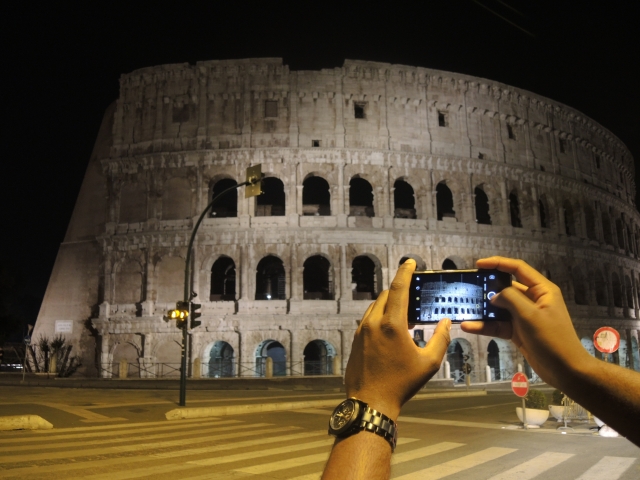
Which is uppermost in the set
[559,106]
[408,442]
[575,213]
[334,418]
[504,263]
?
[559,106]

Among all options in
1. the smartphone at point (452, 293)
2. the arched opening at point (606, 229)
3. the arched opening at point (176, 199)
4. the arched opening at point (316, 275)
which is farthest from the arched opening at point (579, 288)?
the smartphone at point (452, 293)

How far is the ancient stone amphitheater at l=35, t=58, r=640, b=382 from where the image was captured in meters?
30.6

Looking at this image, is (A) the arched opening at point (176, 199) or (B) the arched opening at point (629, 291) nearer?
(A) the arched opening at point (176, 199)

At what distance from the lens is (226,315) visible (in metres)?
29.9

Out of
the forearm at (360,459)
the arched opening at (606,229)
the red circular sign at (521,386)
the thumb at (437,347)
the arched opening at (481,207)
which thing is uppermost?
the arched opening at (481,207)

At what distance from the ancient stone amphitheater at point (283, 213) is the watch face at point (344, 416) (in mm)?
28043

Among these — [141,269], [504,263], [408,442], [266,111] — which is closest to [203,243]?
[141,269]

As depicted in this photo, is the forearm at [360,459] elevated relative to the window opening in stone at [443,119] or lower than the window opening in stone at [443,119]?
lower

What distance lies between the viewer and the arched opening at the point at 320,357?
1220 inches

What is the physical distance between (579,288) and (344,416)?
42.0 metres

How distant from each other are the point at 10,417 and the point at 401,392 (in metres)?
12.1

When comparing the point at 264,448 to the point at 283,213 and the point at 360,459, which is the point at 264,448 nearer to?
the point at 360,459

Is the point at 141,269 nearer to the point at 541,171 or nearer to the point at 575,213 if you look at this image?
the point at 541,171

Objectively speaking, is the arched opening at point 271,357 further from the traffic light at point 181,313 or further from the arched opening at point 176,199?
the traffic light at point 181,313
